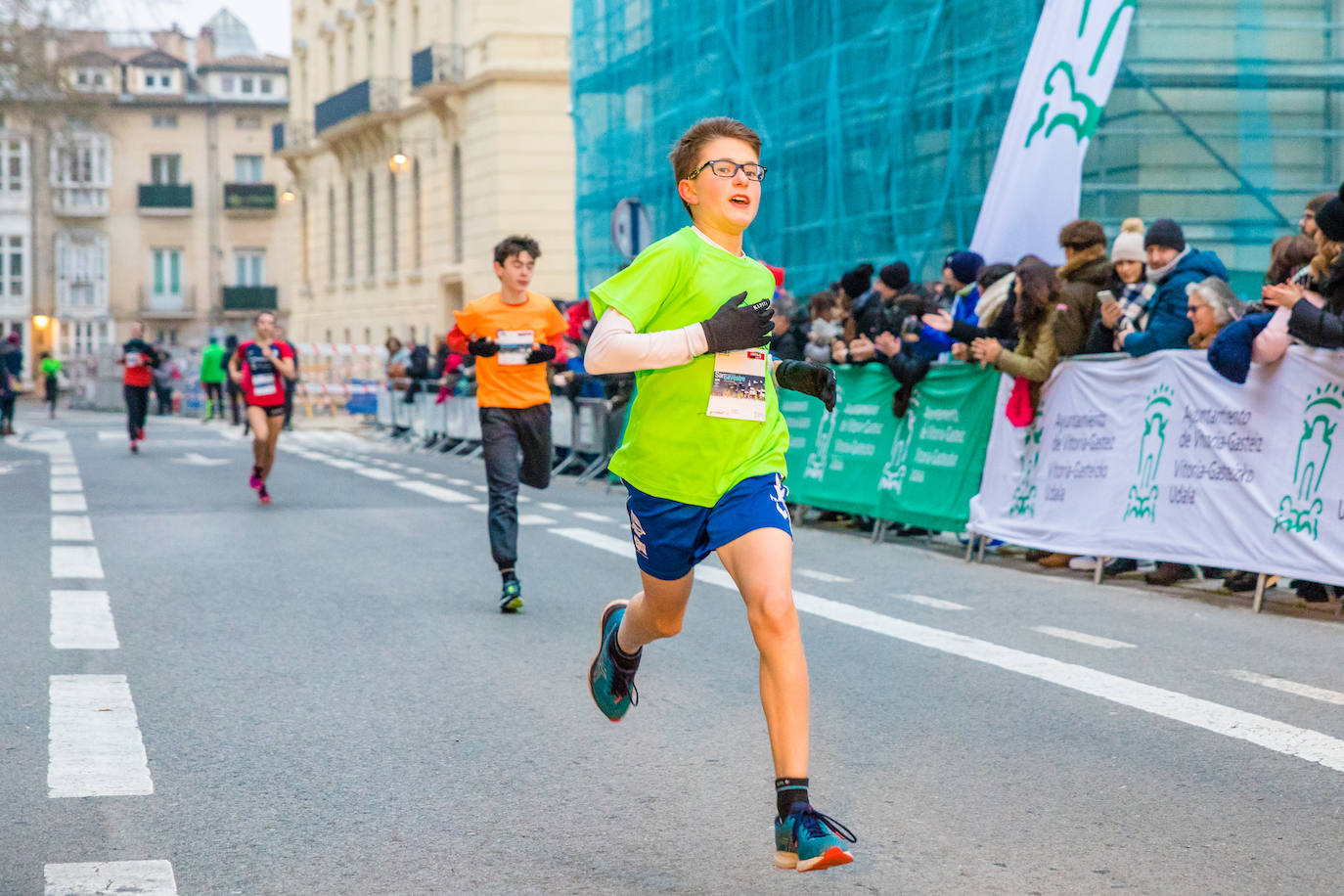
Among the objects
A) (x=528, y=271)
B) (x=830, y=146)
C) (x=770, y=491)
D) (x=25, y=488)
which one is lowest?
(x=25, y=488)

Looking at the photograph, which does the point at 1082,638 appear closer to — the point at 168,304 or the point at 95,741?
the point at 95,741

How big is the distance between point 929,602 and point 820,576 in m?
1.27

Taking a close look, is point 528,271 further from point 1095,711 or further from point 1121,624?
point 1095,711

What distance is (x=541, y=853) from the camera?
15.7 feet

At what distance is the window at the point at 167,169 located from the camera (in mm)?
79875

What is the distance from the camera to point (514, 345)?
33.1 ft

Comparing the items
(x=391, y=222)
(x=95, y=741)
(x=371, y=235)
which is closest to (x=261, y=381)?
(x=95, y=741)

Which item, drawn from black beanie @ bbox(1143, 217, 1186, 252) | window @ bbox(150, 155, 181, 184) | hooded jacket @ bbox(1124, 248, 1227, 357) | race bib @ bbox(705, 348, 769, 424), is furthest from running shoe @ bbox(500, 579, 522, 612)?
window @ bbox(150, 155, 181, 184)

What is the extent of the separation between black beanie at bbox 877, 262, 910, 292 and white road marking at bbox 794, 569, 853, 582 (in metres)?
3.34

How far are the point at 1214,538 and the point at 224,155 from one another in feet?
247

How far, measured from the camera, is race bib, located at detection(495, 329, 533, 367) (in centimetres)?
1007

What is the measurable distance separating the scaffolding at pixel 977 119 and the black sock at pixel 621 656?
13487mm

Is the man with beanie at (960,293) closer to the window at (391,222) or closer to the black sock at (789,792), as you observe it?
the black sock at (789,792)

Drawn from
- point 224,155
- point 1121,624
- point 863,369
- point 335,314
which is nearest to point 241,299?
point 224,155
